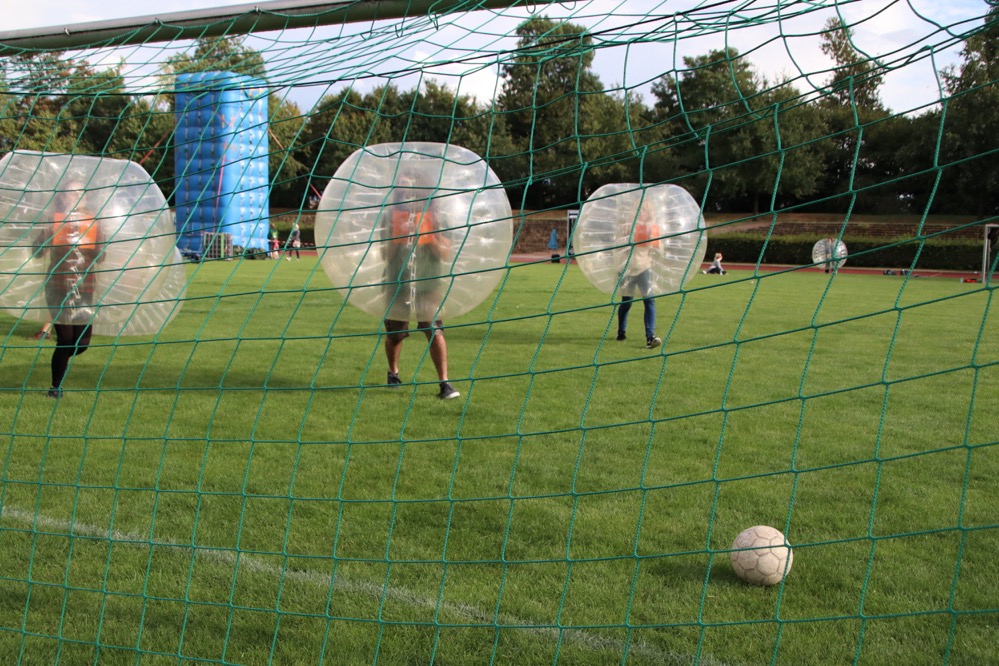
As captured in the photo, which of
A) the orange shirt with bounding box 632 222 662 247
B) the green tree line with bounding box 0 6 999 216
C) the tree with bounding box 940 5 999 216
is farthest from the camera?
the orange shirt with bounding box 632 222 662 247

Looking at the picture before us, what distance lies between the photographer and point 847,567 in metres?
3.06

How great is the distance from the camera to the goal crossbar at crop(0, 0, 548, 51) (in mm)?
3596

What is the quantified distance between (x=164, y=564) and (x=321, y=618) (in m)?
0.75

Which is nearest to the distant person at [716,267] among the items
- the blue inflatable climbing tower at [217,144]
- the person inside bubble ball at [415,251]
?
the blue inflatable climbing tower at [217,144]

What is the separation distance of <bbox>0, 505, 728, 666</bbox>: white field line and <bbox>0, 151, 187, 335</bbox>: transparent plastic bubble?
4.34 ft

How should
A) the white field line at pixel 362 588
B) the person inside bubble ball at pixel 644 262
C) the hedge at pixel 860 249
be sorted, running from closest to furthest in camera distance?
the white field line at pixel 362 588 → the person inside bubble ball at pixel 644 262 → the hedge at pixel 860 249

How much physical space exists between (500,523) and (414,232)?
1.92 m

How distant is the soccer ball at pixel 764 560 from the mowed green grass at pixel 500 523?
2.1 inches

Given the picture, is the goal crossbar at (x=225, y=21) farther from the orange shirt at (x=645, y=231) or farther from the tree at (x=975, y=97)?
the orange shirt at (x=645, y=231)

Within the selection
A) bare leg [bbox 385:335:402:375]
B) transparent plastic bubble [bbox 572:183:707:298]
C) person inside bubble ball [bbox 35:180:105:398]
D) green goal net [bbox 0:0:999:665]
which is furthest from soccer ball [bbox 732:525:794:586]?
transparent plastic bubble [bbox 572:183:707:298]

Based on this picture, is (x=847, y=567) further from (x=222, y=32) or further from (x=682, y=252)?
(x=682, y=252)

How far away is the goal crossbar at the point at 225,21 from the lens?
360 centimetres

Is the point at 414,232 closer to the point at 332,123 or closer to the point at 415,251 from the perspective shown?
the point at 415,251

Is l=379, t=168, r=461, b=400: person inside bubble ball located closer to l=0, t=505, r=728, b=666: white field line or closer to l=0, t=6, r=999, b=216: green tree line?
l=0, t=6, r=999, b=216: green tree line
